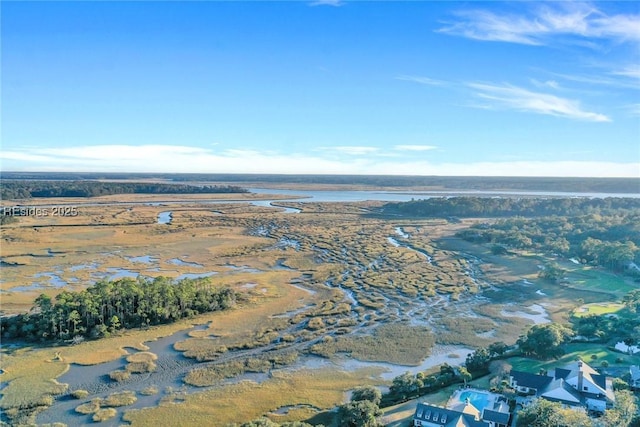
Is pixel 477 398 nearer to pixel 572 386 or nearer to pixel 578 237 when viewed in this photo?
pixel 572 386

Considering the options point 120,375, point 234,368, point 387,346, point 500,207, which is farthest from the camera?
point 500,207

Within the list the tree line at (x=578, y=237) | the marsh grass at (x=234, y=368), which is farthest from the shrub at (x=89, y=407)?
the tree line at (x=578, y=237)

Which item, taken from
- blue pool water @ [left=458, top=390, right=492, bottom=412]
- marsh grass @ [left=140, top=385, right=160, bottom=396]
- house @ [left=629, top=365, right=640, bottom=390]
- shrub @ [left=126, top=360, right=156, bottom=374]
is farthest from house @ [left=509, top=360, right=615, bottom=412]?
shrub @ [left=126, top=360, right=156, bottom=374]

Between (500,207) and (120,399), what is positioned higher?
(500,207)

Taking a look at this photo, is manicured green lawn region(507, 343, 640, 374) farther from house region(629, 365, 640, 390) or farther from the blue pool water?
the blue pool water

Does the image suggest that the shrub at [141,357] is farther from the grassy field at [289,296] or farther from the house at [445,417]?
the house at [445,417]

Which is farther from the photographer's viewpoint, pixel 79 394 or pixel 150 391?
pixel 150 391

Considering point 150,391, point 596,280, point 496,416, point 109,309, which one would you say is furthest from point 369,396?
point 596,280
